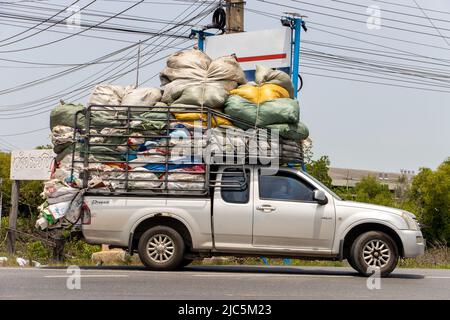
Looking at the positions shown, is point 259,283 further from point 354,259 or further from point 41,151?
point 41,151

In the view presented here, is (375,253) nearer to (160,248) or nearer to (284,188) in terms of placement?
(284,188)

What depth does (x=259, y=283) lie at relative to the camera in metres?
10.3

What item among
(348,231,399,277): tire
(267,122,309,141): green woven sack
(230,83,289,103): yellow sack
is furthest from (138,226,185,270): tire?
(348,231,399,277): tire

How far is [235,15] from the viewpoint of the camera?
22.3 metres

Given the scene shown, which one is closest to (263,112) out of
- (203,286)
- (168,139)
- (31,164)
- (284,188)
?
(284,188)

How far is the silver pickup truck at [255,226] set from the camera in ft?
38.2

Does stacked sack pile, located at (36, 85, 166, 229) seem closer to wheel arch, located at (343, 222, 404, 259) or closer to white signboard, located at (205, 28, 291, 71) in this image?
wheel arch, located at (343, 222, 404, 259)

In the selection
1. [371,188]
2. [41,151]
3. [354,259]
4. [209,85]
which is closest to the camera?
[354,259]

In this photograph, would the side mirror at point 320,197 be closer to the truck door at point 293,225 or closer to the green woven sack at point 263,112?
the truck door at point 293,225

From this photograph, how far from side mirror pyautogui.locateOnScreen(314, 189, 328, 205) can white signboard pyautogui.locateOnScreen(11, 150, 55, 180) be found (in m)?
7.60

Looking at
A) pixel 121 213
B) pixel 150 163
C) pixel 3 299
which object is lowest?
pixel 3 299

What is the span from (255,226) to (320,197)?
1.11 metres

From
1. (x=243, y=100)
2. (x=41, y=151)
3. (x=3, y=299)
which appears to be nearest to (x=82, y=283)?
(x=3, y=299)
